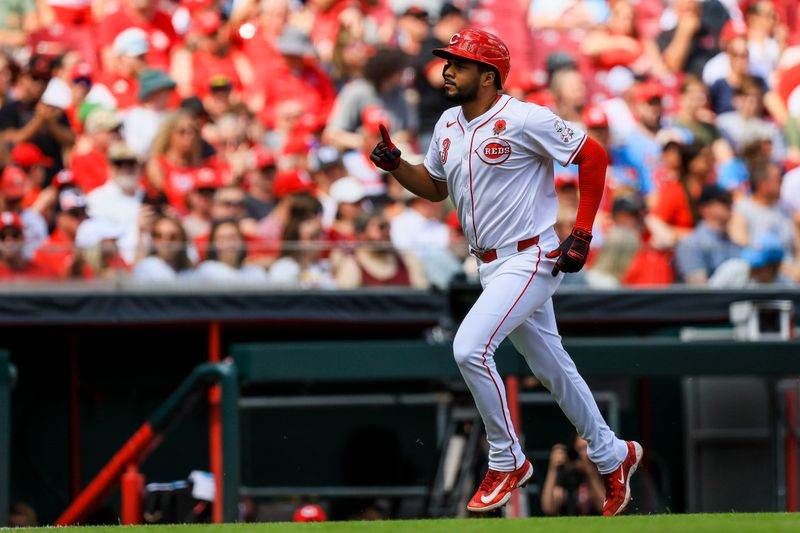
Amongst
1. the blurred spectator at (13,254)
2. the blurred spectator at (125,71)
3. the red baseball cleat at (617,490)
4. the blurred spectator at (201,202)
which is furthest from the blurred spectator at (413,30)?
the red baseball cleat at (617,490)

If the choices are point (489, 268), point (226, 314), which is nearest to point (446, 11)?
point (226, 314)

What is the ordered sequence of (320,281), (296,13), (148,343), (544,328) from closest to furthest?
1. (544,328)
2. (320,281)
3. (148,343)
4. (296,13)

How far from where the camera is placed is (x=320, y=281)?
402 inches

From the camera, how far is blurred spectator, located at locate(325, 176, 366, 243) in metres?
10.5

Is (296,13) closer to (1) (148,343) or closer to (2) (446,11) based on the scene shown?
(2) (446,11)

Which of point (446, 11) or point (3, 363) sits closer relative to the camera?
point (3, 363)

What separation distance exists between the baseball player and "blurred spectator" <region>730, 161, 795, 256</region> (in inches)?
203

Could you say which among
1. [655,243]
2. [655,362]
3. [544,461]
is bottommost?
[544,461]

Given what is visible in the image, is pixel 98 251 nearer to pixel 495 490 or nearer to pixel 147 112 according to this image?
pixel 147 112

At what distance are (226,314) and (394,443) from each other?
1.57m

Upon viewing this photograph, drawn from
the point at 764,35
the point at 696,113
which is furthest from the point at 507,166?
the point at 764,35

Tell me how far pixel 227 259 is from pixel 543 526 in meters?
5.19

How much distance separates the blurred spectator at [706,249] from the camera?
34.2 ft

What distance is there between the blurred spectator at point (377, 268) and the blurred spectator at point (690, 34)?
4.30 metres
